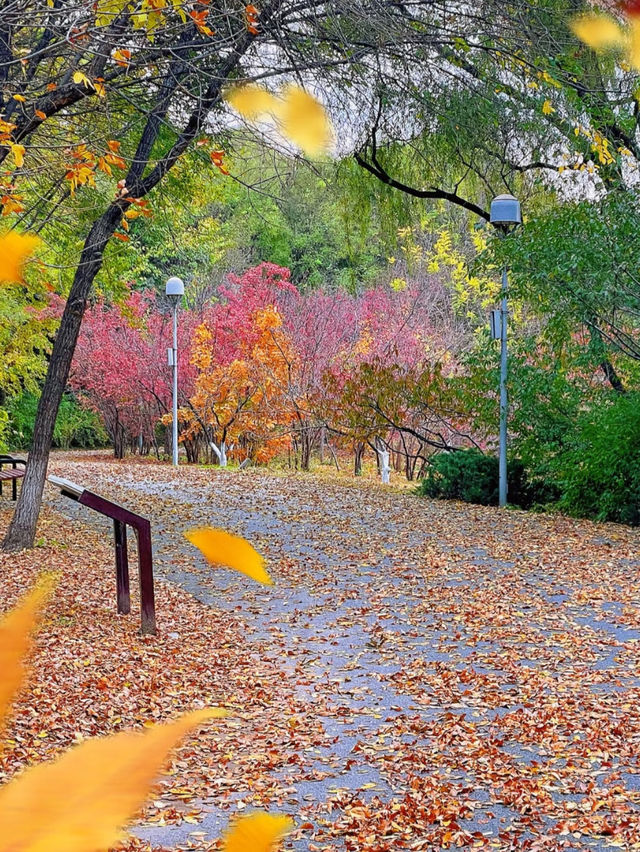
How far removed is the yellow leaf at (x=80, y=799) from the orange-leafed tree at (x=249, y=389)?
66.5ft

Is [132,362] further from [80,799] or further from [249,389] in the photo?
[80,799]

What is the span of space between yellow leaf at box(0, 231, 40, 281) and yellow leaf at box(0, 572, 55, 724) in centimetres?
19

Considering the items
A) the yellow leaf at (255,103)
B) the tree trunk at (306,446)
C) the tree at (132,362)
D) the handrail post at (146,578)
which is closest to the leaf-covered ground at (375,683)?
the handrail post at (146,578)

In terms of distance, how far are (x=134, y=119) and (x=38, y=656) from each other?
188 inches

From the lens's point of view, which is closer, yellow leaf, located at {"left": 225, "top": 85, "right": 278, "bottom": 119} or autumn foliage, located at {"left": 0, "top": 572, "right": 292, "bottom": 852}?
autumn foliage, located at {"left": 0, "top": 572, "right": 292, "bottom": 852}

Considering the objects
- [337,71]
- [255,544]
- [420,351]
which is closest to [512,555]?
[255,544]

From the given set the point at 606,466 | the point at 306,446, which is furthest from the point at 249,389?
the point at 606,466

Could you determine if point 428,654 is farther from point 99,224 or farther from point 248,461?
point 248,461

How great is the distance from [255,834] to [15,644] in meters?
0.13

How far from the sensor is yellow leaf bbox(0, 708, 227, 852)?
0.30 meters

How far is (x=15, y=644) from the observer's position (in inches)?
14.8

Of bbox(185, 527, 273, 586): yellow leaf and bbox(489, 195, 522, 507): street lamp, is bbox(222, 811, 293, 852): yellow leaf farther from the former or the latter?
bbox(489, 195, 522, 507): street lamp

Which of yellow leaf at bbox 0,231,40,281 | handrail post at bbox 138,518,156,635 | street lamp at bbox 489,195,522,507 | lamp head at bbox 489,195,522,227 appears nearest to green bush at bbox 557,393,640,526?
street lamp at bbox 489,195,522,507

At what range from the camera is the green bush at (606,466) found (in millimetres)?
11031
